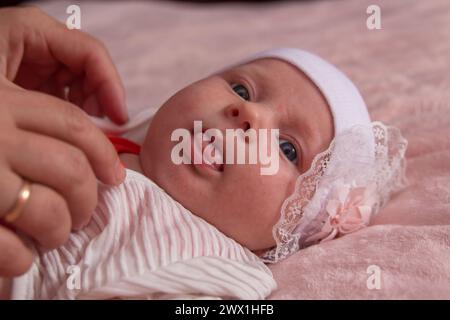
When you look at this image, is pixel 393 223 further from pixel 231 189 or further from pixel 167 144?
pixel 167 144

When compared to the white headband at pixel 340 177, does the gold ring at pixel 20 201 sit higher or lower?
higher

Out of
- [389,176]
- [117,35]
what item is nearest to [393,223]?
[389,176]

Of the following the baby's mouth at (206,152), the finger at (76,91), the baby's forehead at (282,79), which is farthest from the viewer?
the finger at (76,91)

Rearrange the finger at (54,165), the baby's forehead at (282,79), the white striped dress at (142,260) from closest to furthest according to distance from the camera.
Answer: the finger at (54,165), the white striped dress at (142,260), the baby's forehead at (282,79)

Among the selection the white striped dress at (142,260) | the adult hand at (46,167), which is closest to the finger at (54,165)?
the adult hand at (46,167)

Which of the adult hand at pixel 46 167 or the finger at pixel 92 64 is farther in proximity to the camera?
the finger at pixel 92 64

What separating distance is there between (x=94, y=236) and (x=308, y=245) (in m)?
0.42

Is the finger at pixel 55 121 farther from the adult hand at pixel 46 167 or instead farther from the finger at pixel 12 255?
the finger at pixel 12 255

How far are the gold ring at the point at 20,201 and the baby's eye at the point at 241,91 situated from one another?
0.55 meters

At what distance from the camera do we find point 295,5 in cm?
245

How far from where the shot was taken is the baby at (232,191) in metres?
0.93

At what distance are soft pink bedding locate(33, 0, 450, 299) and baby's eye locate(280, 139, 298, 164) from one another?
0.18m

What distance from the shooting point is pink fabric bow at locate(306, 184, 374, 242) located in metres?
1.14

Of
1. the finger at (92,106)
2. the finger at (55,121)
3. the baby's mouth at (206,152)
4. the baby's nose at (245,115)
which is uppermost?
the finger at (55,121)
